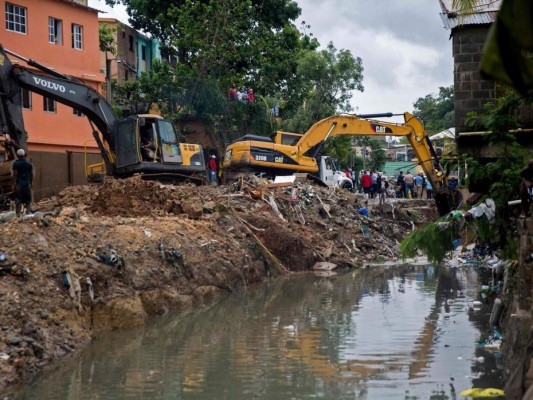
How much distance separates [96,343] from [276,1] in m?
36.6

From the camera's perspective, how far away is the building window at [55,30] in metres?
37.4

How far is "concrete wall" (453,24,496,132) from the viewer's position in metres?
19.0

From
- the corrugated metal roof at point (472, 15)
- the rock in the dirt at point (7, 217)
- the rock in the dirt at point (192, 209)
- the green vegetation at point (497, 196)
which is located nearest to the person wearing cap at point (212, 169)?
the rock in the dirt at point (192, 209)

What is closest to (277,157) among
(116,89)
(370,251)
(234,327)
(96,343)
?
(370,251)

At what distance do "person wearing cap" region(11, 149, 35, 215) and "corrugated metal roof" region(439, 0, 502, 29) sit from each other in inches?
376

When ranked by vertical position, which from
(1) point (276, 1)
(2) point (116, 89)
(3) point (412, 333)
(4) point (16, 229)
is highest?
(1) point (276, 1)

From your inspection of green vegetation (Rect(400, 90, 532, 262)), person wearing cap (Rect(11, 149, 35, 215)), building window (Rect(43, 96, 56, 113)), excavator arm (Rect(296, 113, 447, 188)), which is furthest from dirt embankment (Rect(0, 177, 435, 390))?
building window (Rect(43, 96, 56, 113))

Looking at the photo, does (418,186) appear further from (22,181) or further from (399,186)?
(22,181)

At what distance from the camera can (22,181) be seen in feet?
62.3

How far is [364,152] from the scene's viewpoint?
64500mm

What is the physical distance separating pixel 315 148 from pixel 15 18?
13.2 m

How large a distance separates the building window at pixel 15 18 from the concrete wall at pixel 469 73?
21896 mm

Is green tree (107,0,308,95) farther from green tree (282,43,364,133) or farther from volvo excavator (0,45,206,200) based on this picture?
volvo excavator (0,45,206,200)

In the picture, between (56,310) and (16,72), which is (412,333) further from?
(16,72)
